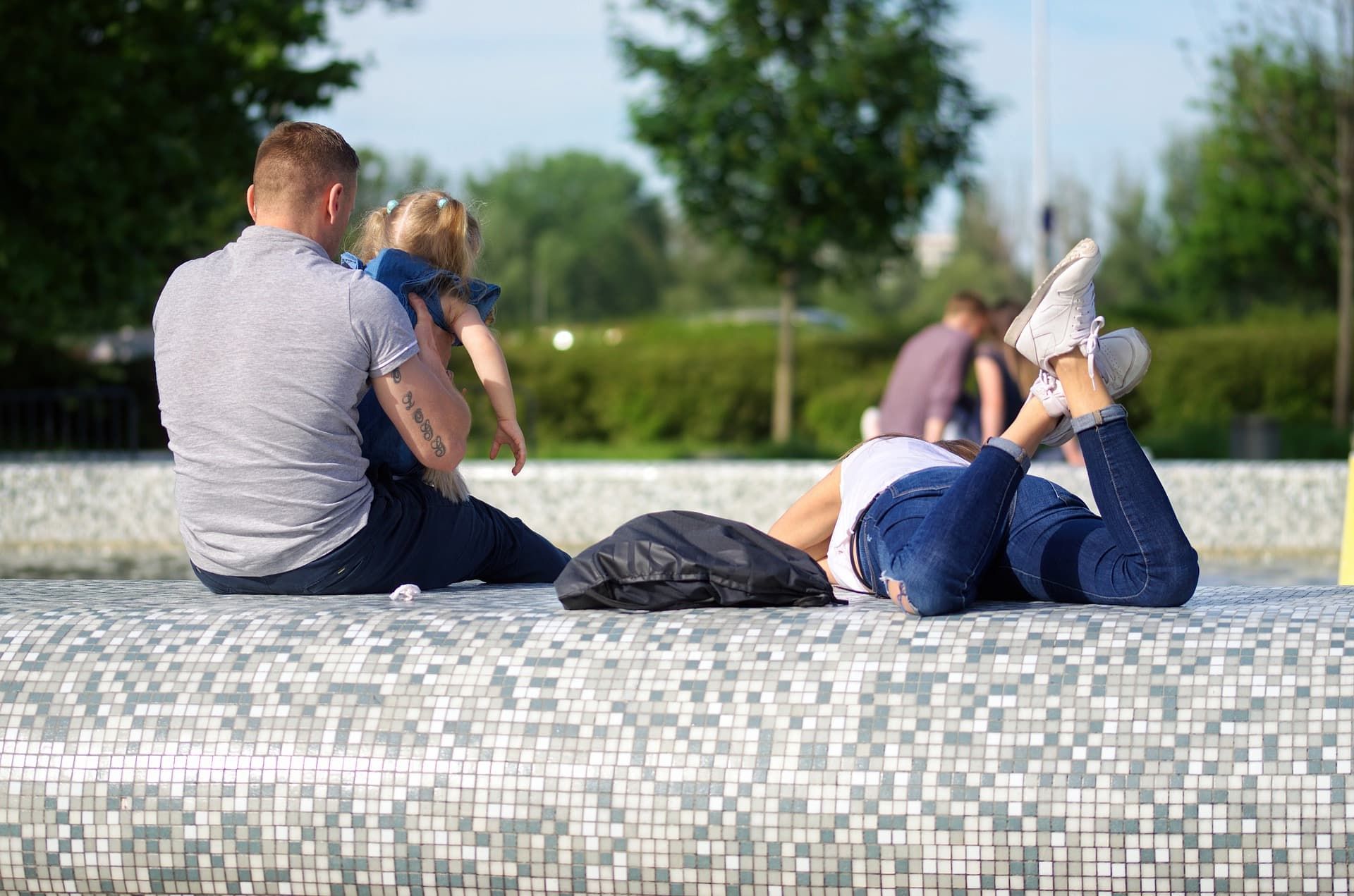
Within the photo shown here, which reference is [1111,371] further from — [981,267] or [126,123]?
[981,267]

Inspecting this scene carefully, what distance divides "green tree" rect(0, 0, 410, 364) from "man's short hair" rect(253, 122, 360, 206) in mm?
10285

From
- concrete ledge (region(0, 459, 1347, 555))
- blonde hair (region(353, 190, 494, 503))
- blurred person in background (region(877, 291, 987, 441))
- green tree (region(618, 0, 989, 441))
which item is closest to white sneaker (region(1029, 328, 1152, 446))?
blonde hair (region(353, 190, 494, 503))

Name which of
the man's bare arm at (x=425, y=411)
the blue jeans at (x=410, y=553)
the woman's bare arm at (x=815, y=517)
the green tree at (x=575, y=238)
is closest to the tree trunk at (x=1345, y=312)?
the woman's bare arm at (x=815, y=517)

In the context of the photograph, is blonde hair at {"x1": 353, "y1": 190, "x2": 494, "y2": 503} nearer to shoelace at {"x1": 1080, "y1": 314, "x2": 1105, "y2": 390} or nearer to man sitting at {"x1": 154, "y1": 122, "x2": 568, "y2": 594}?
man sitting at {"x1": 154, "y1": 122, "x2": 568, "y2": 594}

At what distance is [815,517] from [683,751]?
A: 4.15ft

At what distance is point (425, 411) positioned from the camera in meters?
3.92

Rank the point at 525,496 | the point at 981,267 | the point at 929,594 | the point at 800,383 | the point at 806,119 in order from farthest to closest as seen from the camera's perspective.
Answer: the point at 981,267, the point at 800,383, the point at 806,119, the point at 525,496, the point at 929,594

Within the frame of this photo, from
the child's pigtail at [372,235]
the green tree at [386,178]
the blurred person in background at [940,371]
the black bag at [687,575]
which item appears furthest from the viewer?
the green tree at [386,178]

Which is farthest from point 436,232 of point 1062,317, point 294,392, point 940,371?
point 940,371

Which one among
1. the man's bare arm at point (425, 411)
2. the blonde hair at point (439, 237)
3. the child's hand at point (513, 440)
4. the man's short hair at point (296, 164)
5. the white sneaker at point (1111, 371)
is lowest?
the child's hand at point (513, 440)

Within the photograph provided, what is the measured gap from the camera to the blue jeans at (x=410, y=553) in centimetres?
398

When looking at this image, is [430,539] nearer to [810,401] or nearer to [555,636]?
[555,636]

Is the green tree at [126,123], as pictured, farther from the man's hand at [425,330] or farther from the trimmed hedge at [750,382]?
the man's hand at [425,330]

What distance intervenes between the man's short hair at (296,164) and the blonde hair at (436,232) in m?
0.29
